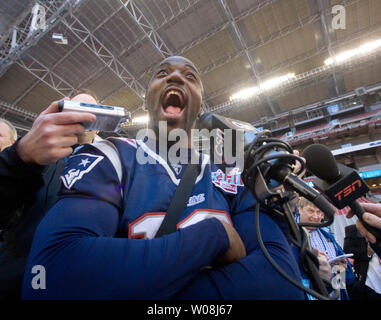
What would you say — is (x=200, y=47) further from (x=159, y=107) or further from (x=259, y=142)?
(x=259, y=142)

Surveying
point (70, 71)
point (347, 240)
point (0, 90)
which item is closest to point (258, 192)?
point (347, 240)

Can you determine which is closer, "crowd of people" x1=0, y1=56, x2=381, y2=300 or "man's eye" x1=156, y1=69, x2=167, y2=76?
"crowd of people" x1=0, y1=56, x2=381, y2=300

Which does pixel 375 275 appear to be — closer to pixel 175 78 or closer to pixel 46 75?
pixel 175 78

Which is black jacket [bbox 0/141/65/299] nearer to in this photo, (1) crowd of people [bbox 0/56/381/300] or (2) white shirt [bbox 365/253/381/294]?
(1) crowd of people [bbox 0/56/381/300]

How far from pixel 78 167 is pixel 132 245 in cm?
39

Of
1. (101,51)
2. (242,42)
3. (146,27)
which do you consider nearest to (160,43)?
(146,27)

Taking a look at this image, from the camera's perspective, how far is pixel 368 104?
15.4 meters

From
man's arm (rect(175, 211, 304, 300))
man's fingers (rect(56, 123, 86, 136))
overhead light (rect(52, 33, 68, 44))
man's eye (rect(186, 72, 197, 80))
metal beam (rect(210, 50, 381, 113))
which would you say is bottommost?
man's arm (rect(175, 211, 304, 300))

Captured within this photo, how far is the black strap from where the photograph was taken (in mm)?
732

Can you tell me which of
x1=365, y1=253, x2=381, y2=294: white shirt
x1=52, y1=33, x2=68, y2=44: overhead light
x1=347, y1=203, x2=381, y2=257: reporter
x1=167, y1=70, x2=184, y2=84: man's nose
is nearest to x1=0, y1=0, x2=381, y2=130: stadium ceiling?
x1=52, y1=33, x2=68, y2=44: overhead light

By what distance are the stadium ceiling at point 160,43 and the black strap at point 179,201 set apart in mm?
8711

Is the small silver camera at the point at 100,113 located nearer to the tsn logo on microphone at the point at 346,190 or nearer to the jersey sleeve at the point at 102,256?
the jersey sleeve at the point at 102,256

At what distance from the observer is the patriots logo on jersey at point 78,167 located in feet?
2.28
